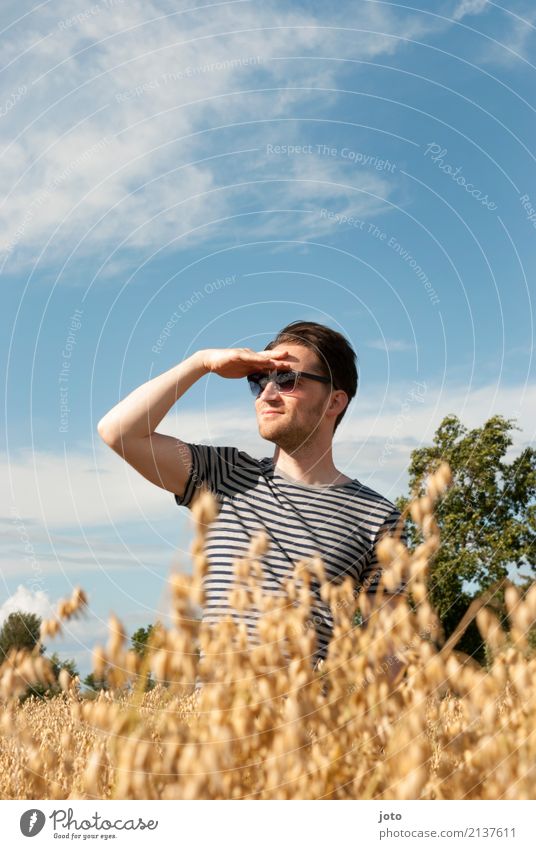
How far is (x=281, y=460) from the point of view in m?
3.97

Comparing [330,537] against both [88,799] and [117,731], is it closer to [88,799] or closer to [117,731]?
[88,799]

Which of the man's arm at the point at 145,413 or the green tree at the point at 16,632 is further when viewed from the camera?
the man's arm at the point at 145,413

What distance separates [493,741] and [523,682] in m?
0.21

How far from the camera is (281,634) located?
1.60 m
